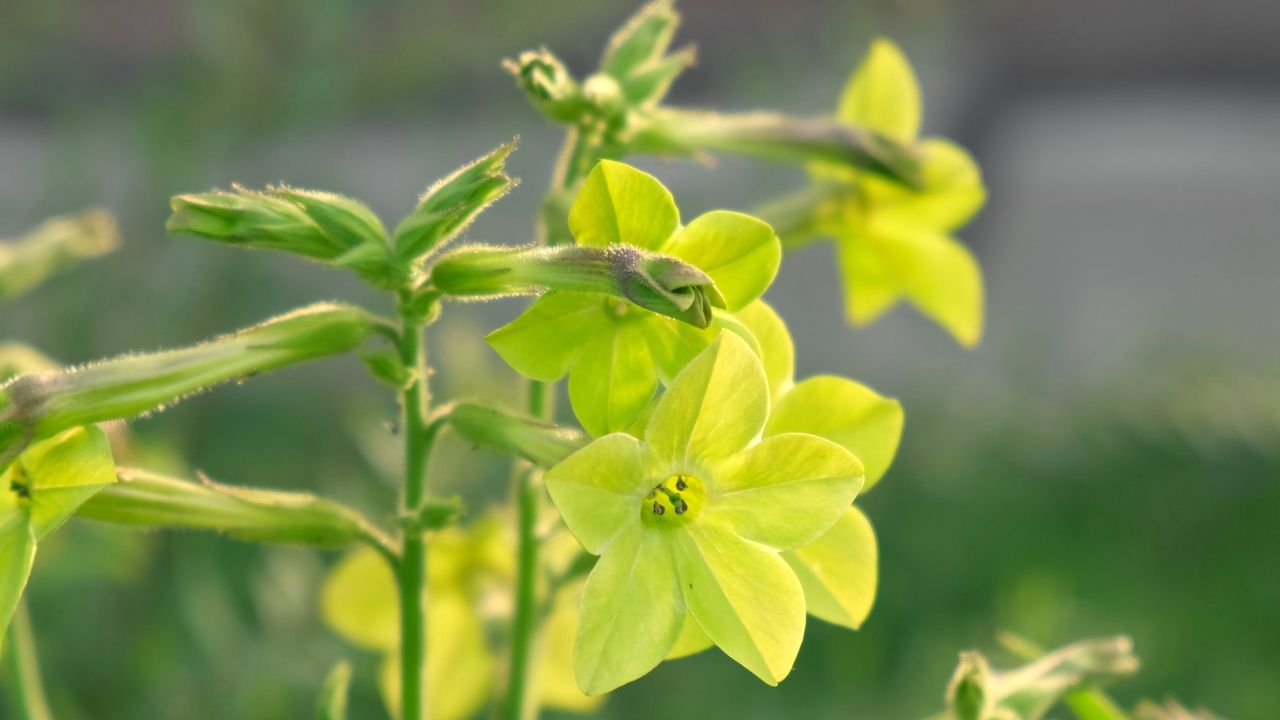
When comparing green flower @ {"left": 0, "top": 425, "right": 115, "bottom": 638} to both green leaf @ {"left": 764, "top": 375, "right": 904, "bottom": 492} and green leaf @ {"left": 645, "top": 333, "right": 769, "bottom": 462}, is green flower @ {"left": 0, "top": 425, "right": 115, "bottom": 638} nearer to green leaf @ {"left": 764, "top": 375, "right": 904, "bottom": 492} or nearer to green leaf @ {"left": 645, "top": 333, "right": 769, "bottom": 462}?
green leaf @ {"left": 645, "top": 333, "right": 769, "bottom": 462}

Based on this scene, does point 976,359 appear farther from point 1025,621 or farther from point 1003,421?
point 1025,621

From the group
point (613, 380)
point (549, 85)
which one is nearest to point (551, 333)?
point (613, 380)

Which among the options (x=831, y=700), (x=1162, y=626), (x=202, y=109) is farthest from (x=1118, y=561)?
(x=202, y=109)

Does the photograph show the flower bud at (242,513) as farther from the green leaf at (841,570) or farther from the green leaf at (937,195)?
the green leaf at (937,195)

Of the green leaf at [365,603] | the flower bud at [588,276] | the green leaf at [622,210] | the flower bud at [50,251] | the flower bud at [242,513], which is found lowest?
the green leaf at [365,603]

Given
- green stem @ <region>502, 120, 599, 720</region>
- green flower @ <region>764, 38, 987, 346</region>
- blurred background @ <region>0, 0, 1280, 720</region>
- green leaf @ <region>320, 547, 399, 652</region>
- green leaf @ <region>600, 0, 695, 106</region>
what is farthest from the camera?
blurred background @ <region>0, 0, 1280, 720</region>

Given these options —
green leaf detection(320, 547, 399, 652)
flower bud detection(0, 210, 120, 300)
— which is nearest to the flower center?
green leaf detection(320, 547, 399, 652)

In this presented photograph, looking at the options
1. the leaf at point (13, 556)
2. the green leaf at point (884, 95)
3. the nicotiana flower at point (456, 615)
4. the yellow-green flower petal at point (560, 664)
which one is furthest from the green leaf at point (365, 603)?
the green leaf at point (884, 95)
